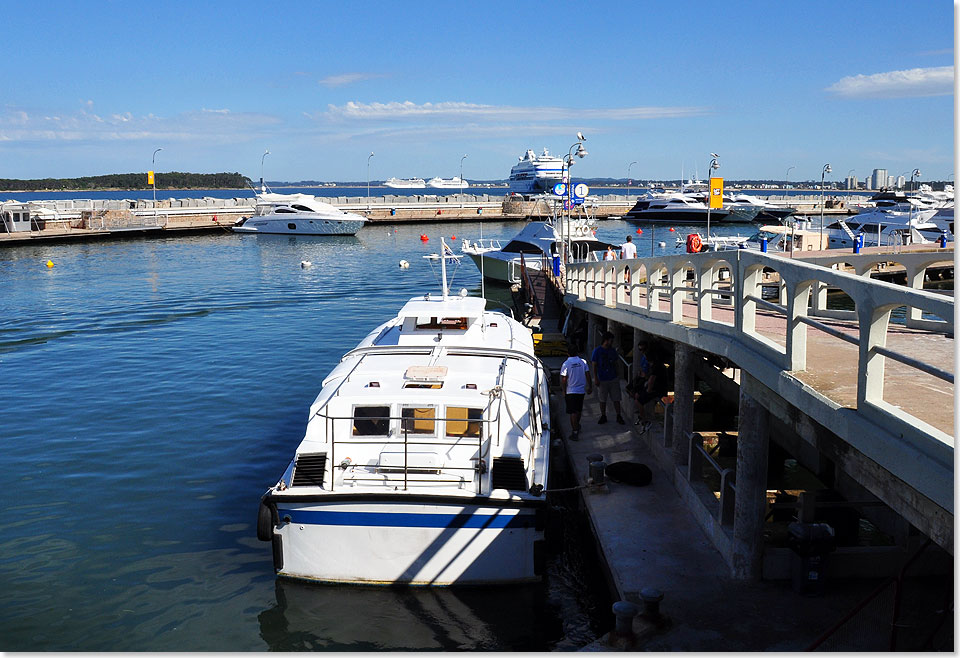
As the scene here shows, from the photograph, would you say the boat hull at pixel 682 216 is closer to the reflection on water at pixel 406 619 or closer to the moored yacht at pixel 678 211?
the moored yacht at pixel 678 211

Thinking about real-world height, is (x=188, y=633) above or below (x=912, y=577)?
below

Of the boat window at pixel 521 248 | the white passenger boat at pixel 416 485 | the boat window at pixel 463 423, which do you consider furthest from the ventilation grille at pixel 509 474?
the boat window at pixel 521 248

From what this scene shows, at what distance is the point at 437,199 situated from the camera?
117m

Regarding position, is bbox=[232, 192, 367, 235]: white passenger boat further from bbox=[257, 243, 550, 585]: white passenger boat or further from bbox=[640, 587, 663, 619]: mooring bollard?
bbox=[640, 587, 663, 619]: mooring bollard

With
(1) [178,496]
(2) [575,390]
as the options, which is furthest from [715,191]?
(1) [178,496]

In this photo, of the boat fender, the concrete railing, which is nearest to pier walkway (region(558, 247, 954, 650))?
the concrete railing

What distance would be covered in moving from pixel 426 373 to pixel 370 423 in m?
1.18

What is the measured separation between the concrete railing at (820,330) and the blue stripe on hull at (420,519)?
135 inches

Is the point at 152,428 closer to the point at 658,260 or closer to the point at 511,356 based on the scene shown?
the point at 511,356

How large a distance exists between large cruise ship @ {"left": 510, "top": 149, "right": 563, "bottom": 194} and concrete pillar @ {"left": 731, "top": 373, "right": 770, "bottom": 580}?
159 meters

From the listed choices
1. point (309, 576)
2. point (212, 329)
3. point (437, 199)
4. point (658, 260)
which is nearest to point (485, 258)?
point (212, 329)

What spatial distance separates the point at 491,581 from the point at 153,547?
19.2ft

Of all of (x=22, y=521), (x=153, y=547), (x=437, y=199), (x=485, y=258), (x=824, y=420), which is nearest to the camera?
(x=824, y=420)

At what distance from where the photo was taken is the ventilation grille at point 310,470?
429 inches
